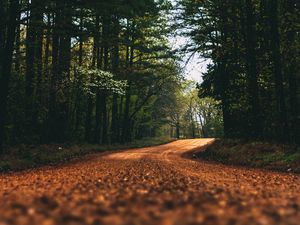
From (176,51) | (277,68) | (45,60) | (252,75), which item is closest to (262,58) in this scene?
(252,75)

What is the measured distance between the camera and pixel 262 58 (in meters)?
18.8

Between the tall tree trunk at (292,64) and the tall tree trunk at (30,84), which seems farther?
the tall tree trunk at (30,84)

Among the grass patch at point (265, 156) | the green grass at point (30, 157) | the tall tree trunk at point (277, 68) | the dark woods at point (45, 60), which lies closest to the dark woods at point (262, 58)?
the tall tree trunk at point (277, 68)

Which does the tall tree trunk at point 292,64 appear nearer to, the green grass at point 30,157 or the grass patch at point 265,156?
the grass patch at point 265,156

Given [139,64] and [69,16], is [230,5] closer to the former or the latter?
[69,16]

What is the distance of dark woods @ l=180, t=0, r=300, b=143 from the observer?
15992 mm

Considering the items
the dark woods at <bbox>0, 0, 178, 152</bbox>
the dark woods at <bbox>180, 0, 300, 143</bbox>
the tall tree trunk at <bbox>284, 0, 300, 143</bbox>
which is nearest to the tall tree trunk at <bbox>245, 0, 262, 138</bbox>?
the dark woods at <bbox>180, 0, 300, 143</bbox>

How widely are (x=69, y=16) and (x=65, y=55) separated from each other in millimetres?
7513

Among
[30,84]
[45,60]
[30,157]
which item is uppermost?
[45,60]

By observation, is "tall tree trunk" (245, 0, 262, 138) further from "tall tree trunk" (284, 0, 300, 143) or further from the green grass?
the green grass

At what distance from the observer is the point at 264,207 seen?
3363mm

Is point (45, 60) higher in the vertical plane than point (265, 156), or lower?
higher

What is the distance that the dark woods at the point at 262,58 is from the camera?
52.5 feet

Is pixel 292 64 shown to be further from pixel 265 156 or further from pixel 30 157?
pixel 30 157
